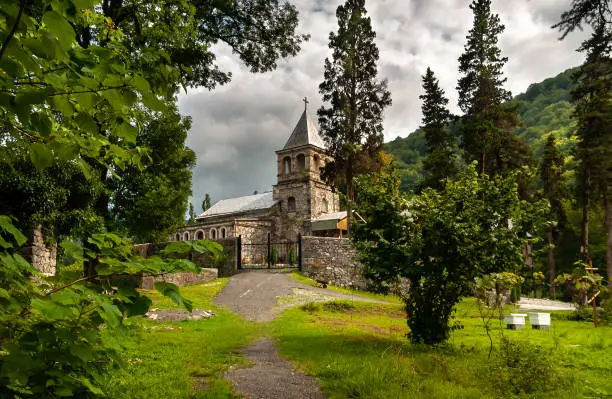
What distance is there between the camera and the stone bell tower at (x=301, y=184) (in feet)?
149

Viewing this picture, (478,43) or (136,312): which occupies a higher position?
(478,43)

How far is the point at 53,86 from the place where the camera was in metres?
1.57

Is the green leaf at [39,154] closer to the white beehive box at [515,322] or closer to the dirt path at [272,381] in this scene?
the dirt path at [272,381]

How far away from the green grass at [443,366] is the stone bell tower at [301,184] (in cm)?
3418

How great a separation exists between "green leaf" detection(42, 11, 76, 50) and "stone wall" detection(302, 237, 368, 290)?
23079mm

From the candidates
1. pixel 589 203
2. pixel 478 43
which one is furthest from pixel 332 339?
pixel 589 203

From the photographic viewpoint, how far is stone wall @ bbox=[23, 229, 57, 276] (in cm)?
1412

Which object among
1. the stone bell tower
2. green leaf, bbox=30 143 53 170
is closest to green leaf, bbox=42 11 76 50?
green leaf, bbox=30 143 53 170

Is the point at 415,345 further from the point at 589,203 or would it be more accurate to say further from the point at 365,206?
the point at 589,203

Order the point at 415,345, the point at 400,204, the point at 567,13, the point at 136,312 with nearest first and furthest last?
the point at 136,312
the point at 567,13
the point at 415,345
the point at 400,204

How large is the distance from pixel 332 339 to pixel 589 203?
82.3 feet

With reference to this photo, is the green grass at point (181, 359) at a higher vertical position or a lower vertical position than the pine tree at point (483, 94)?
lower

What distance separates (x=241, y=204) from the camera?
2151 inches

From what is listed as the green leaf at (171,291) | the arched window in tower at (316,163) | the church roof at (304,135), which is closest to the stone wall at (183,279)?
the green leaf at (171,291)
